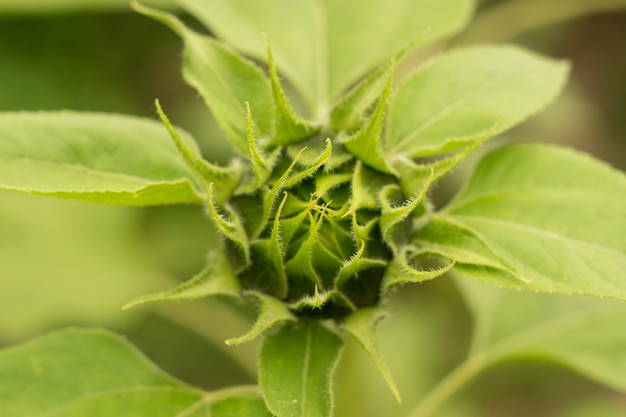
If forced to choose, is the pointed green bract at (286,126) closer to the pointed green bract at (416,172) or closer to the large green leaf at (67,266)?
the pointed green bract at (416,172)

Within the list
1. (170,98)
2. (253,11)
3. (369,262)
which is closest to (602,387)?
(170,98)

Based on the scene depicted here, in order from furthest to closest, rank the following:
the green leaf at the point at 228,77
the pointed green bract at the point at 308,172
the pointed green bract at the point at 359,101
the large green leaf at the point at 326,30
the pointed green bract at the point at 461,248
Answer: the large green leaf at the point at 326,30 → the green leaf at the point at 228,77 → the pointed green bract at the point at 359,101 → the pointed green bract at the point at 461,248 → the pointed green bract at the point at 308,172

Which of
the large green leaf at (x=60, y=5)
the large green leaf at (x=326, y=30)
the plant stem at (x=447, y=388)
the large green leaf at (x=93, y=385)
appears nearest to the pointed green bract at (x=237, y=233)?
the large green leaf at (x=93, y=385)

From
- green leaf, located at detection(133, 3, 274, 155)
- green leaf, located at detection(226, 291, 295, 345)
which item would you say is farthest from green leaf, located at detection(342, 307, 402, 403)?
green leaf, located at detection(133, 3, 274, 155)

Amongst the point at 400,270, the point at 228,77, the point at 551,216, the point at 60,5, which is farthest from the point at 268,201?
the point at 60,5

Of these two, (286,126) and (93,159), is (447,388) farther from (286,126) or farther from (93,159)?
(93,159)

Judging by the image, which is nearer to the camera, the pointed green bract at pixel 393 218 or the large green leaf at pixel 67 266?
the pointed green bract at pixel 393 218

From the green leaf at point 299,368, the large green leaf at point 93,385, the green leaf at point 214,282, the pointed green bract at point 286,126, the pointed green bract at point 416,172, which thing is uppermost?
the pointed green bract at point 286,126
